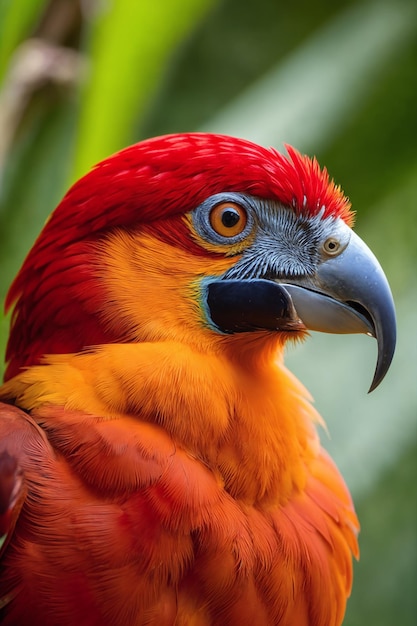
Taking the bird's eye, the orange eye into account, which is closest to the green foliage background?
the orange eye

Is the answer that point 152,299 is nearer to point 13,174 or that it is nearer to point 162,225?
point 162,225

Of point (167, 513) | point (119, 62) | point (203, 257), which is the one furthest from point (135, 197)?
point (119, 62)

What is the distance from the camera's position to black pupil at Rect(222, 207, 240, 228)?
1231 mm

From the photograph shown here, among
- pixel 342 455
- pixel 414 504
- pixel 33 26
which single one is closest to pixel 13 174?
pixel 33 26

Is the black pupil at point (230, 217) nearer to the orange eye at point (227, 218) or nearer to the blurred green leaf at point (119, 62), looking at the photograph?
the orange eye at point (227, 218)

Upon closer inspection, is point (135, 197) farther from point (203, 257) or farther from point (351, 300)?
point (351, 300)

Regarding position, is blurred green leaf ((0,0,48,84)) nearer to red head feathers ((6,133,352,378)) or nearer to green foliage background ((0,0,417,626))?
green foliage background ((0,0,417,626))

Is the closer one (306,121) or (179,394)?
(179,394)

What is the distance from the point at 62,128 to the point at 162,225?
0.92 m

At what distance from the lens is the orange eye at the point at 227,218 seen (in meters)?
1.23

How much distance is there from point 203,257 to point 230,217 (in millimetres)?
69

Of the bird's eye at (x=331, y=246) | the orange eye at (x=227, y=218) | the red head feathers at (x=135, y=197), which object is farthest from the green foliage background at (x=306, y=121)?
the bird's eye at (x=331, y=246)

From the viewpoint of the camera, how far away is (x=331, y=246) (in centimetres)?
125

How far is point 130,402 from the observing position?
1.17m
